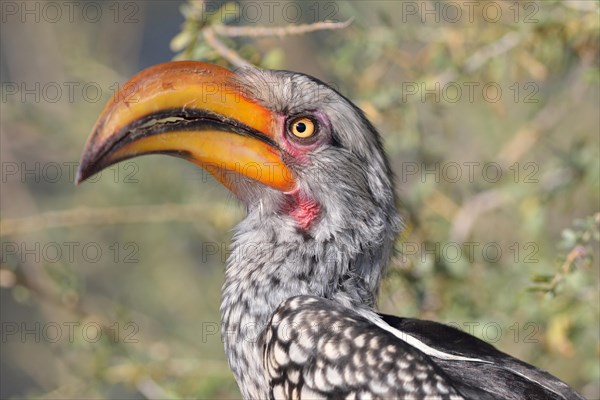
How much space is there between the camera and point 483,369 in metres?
2.91

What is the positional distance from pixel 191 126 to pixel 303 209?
0.47 metres

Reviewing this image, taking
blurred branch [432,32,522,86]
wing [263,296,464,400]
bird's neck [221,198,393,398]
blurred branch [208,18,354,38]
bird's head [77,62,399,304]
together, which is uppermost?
blurred branch [432,32,522,86]

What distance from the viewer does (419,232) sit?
4559mm

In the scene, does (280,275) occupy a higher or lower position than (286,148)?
lower

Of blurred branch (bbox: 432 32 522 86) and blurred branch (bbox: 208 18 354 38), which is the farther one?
blurred branch (bbox: 432 32 522 86)

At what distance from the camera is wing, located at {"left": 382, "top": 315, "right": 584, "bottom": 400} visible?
2.80m

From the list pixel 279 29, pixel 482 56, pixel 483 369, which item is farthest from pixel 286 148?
pixel 482 56

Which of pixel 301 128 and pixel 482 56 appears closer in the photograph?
pixel 301 128

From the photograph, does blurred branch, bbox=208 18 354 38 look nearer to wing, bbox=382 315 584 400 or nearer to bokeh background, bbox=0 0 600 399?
bokeh background, bbox=0 0 600 399

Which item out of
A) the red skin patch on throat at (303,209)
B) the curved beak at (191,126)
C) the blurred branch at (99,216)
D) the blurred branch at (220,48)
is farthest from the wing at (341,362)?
the blurred branch at (99,216)

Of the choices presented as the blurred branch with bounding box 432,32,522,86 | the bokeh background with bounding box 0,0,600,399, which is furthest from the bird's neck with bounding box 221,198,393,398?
the blurred branch with bounding box 432,32,522,86

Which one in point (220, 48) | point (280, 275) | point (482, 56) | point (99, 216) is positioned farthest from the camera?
point (99, 216)

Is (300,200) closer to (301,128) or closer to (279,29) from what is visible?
(301,128)

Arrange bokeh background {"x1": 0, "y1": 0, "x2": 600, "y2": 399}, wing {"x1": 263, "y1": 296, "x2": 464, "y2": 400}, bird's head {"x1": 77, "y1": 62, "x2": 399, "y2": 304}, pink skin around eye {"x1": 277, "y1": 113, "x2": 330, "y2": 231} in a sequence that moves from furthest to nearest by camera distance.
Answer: bokeh background {"x1": 0, "y1": 0, "x2": 600, "y2": 399} → pink skin around eye {"x1": 277, "y1": 113, "x2": 330, "y2": 231} → bird's head {"x1": 77, "y1": 62, "x2": 399, "y2": 304} → wing {"x1": 263, "y1": 296, "x2": 464, "y2": 400}
